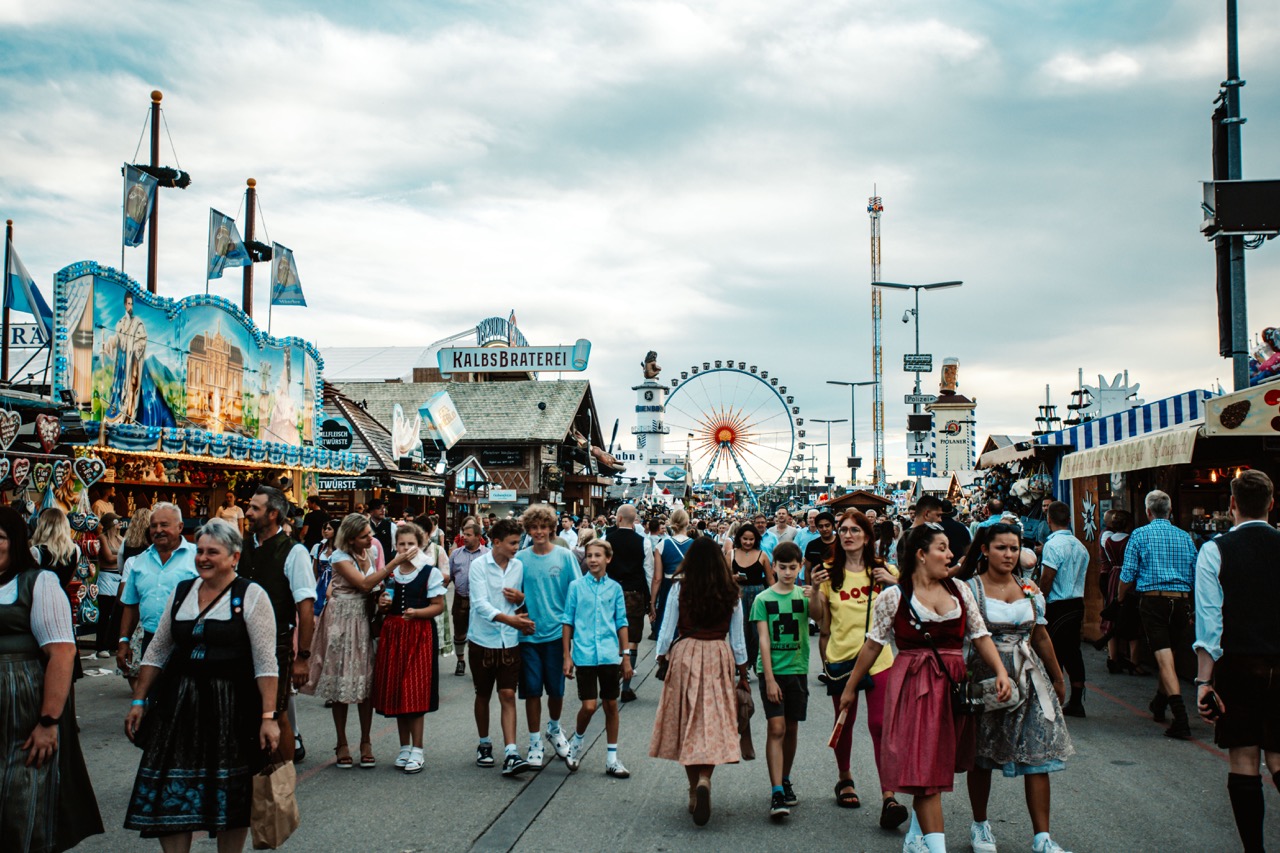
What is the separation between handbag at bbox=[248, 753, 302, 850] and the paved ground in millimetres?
965

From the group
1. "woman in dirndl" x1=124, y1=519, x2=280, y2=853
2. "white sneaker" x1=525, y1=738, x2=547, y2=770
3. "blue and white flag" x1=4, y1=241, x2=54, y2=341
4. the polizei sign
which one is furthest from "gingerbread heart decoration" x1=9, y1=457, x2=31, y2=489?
the polizei sign

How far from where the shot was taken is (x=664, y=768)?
755 cm

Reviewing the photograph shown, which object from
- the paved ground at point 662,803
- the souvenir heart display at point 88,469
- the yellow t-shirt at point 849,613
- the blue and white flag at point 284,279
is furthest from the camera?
the blue and white flag at point 284,279

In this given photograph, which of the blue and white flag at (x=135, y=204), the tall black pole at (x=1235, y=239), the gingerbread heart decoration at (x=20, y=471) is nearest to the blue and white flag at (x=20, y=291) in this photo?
the blue and white flag at (x=135, y=204)

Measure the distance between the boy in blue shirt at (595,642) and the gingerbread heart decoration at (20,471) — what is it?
7735mm

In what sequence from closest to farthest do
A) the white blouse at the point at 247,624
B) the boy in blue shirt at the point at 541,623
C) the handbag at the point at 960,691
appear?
1. the white blouse at the point at 247,624
2. the handbag at the point at 960,691
3. the boy in blue shirt at the point at 541,623

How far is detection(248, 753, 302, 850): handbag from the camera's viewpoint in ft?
15.0

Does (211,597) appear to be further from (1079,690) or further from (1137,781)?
(1079,690)

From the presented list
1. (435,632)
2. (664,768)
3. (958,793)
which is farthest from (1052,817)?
(435,632)

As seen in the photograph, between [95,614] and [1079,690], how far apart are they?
11913mm

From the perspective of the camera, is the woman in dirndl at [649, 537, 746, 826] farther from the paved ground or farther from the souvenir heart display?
the souvenir heart display

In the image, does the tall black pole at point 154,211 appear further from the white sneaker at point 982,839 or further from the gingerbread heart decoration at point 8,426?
the white sneaker at point 982,839

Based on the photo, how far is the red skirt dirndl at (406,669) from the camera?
7352mm

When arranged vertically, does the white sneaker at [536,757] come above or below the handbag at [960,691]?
below
